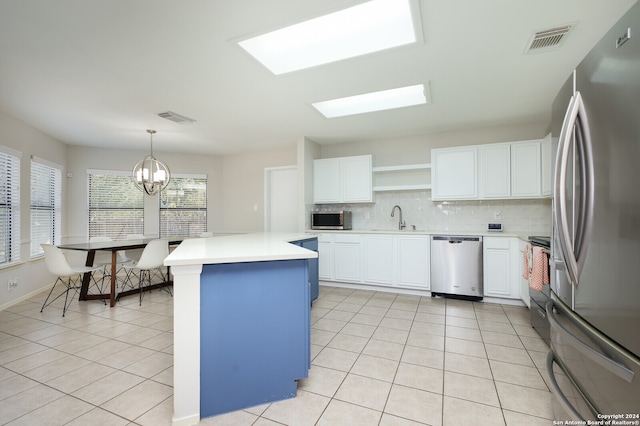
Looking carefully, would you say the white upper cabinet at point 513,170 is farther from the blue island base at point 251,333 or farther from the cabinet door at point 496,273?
the blue island base at point 251,333

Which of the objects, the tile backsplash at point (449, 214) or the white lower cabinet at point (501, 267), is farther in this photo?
the tile backsplash at point (449, 214)

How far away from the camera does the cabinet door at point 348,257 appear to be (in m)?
4.43

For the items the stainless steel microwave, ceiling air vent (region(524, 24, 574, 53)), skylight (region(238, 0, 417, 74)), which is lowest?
the stainless steel microwave

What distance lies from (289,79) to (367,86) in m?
0.78

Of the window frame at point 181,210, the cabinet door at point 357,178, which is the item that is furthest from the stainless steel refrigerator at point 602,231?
the window frame at point 181,210

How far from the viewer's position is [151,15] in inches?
73.0

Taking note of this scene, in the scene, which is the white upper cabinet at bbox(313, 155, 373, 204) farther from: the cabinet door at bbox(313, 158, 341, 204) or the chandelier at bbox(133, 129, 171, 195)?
the chandelier at bbox(133, 129, 171, 195)

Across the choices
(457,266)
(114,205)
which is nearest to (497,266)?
(457,266)

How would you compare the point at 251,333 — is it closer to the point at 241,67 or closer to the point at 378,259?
the point at 241,67

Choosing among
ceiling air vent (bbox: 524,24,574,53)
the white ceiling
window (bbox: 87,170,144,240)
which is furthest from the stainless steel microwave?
window (bbox: 87,170,144,240)

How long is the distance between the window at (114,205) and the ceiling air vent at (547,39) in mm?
6239

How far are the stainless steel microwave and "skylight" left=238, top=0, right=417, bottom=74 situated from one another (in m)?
2.53

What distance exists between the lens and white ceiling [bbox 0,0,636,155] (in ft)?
6.00

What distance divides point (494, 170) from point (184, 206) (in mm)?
5584
